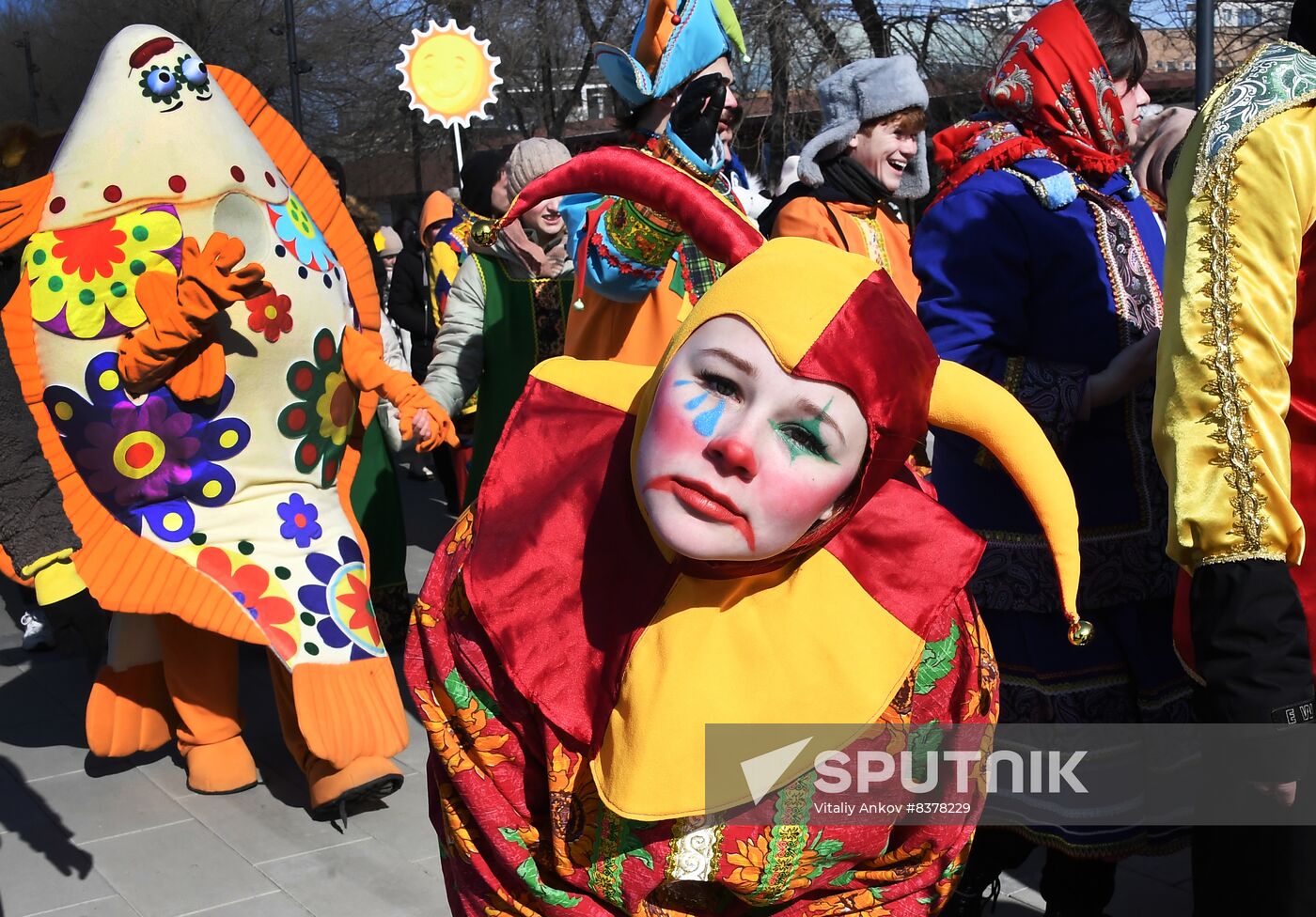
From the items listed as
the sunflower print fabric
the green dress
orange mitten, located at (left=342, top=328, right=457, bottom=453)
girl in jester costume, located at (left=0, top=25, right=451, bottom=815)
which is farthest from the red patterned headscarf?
the green dress

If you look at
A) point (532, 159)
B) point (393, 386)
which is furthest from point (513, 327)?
point (393, 386)

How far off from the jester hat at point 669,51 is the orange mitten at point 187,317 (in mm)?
999

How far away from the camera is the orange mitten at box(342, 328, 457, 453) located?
355cm

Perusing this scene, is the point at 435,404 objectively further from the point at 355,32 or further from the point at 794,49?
the point at 355,32

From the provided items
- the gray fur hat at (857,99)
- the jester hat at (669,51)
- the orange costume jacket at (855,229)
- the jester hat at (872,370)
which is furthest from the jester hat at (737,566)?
the gray fur hat at (857,99)

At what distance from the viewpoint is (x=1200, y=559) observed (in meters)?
1.98

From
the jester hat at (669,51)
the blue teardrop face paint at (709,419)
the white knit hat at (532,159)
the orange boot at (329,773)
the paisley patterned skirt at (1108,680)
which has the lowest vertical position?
the orange boot at (329,773)

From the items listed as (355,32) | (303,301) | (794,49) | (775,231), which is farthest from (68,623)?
(355,32)

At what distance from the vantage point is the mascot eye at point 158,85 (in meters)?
3.55

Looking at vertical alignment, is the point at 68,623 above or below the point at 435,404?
below

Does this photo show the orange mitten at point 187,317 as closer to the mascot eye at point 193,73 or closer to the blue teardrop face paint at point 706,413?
the mascot eye at point 193,73

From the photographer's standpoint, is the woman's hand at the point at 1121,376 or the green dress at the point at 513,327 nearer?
the woman's hand at the point at 1121,376

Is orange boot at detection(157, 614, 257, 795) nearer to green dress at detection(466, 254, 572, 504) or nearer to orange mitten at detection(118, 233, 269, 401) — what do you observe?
orange mitten at detection(118, 233, 269, 401)

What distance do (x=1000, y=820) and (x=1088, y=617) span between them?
0.45 m
